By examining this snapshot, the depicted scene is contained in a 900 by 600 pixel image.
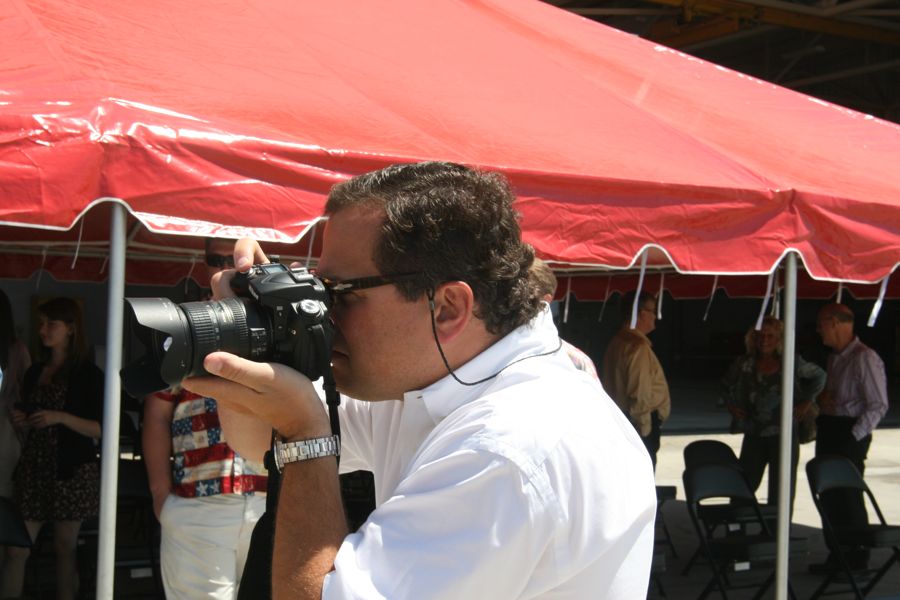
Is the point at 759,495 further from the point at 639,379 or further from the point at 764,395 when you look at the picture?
the point at 639,379

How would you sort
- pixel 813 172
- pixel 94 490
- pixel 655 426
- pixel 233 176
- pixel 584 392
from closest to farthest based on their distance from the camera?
1. pixel 584 392
2. pixel 233 176
3. pixel 813 172
4. pixel 94 490
5. pixel 655 426

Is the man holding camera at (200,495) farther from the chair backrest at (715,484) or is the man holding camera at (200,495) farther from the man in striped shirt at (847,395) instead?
the man in striped shirt at (847,395)

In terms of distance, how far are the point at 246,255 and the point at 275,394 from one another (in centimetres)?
33

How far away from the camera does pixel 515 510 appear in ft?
3.50

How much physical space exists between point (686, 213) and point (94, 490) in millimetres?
2921

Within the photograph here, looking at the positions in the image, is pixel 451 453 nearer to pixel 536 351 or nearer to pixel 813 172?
pixel 536 351

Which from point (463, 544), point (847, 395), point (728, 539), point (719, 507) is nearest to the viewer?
point (463, 544)

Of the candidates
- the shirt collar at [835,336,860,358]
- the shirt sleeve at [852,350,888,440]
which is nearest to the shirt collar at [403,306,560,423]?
the shirt sleeve at [852,350,888,440]

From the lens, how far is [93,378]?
184 inches

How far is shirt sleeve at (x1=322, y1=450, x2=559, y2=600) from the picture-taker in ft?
3.49

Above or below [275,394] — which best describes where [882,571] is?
below

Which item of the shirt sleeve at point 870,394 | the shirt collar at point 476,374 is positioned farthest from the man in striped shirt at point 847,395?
the shirt collar at point 476,374

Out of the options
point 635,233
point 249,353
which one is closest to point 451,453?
point 249,353

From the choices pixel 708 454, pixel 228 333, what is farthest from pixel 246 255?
pixel 708 454
